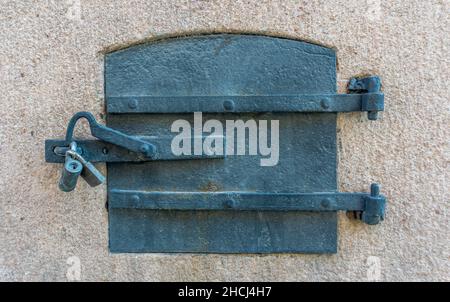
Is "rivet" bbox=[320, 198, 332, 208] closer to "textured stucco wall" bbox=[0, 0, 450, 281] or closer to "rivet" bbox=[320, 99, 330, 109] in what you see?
"textured stucco wall" bbox=[0, 0, 450, 281]

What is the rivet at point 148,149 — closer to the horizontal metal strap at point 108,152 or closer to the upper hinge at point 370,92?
the horizontal metal strap at point 108,152

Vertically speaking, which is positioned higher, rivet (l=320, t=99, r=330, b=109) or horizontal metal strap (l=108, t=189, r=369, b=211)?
rivet (l=320, t=99, r=330, b=109)

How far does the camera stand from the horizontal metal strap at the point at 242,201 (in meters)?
1.17

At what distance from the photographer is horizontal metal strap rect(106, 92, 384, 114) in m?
1.14

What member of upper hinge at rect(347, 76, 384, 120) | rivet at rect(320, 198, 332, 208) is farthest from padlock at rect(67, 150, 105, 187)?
upper hinge at rect(347, 76, 384, 120)

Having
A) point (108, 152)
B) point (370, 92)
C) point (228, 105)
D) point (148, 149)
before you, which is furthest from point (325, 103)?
point (108, 152)

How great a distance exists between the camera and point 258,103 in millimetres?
1148

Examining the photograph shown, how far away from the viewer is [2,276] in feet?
4.10

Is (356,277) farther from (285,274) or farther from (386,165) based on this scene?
(386,165)

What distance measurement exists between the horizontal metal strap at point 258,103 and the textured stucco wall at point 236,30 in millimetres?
61

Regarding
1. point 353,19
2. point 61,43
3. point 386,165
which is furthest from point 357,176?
point 61,43

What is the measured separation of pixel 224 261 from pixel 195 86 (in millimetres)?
486

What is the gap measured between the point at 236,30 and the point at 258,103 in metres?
0.20

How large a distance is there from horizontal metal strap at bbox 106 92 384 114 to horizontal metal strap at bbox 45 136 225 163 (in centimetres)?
9
